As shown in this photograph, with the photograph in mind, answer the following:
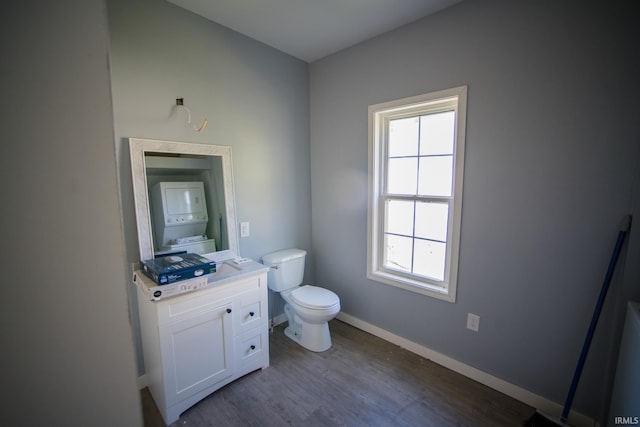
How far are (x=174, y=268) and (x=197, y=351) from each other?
56 cm

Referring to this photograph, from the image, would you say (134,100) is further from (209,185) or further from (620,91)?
(620,91)

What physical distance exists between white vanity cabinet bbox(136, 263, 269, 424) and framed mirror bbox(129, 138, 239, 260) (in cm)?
37

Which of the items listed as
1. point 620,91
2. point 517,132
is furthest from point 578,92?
point 517,132

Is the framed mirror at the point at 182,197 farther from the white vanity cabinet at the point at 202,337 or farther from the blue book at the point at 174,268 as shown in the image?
the white vanity cabinet at the point at 202,337

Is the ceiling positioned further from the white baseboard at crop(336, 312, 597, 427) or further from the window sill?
the white baseboard at crop(336, 312, 597, 427)

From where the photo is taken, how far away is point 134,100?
1702 mm

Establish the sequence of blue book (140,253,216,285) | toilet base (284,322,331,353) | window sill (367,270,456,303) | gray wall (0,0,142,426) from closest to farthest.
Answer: gray wall (0,0,142,426), blue book (140,253,216,285), window sill (367,270,456,303), toilet base (284,322,331,353)

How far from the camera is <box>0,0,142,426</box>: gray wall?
395mm

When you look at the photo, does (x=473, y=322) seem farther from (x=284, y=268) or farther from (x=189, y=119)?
(x=189, y=119)

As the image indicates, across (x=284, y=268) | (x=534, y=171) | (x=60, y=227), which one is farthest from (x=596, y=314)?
(x=60, y=227)

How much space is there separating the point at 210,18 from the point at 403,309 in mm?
2784

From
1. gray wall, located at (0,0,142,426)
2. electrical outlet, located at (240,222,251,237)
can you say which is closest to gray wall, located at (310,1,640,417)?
electrical outlet, located at (240,222,251,237)

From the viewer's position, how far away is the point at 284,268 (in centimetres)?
244

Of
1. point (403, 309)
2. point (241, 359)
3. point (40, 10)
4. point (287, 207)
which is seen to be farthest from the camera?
point (287, 207)
